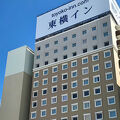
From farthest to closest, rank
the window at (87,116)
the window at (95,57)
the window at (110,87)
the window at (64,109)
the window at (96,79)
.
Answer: the window at (95,57)
the window at (64,109)
the window at (96,79)
the window at (110,87)
the window at (87,116)

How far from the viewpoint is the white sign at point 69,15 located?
56125 mm

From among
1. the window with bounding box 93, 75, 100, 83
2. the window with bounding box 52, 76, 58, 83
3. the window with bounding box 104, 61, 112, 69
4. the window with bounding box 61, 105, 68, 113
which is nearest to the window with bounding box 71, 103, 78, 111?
the window with bounding box 61, 105, 68, 113

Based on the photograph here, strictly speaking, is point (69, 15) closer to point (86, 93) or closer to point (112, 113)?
point (86, 93)

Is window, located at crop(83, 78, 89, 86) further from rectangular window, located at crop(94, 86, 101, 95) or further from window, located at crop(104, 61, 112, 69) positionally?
window, located at crop(104, 61, 112, 69)

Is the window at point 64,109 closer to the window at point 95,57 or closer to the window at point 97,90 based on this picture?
the window at point 97,90

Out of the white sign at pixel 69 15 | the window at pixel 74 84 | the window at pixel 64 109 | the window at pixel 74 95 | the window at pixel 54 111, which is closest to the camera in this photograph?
the window at pixel 64 109

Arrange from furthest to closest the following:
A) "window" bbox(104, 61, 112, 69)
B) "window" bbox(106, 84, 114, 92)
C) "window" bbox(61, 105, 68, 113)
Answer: "window" bbox(61, 105, 68, 113) < "window" bbox(104, 61, 112, 69) < "window" bbox(106, 84, 114, 92)

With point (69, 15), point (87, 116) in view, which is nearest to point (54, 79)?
point (87, 116)

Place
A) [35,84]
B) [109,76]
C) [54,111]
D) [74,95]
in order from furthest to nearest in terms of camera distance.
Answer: [35,84] < [54,111] < [74,95] < [109,76]

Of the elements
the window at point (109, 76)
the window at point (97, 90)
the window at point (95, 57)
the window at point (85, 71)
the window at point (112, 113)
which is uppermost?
the window at point (95, 57)

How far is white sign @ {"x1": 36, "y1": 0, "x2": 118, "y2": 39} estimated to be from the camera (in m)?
56.1

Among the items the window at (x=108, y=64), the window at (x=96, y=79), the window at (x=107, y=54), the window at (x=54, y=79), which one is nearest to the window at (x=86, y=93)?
the window at (x=96, y=79)

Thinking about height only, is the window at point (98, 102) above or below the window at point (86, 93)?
below

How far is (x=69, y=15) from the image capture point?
197 ft
